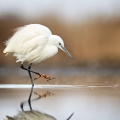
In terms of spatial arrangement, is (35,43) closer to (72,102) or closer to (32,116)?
(72,102)

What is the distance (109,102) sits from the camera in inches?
255

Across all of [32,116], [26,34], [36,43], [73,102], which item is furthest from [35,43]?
[32,116]

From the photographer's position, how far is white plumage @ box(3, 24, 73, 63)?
8875 mm

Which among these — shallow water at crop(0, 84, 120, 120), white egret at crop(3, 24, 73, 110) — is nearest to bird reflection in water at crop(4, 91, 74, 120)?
shallow water at crop(0, 84, 120, 120)

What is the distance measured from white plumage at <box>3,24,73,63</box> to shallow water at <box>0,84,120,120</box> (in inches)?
24.8

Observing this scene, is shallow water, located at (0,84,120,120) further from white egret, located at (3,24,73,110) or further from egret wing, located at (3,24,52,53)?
egret wing, located at (3,24,52,53)

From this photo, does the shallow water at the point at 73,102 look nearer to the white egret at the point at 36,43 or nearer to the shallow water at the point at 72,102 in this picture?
the shallow water at the point at 72,102

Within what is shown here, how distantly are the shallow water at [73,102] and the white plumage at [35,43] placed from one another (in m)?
0.63

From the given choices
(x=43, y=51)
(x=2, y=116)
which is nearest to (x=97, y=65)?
(x=43, y=51)

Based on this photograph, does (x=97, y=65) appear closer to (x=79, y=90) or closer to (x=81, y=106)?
(x=79, y=90)

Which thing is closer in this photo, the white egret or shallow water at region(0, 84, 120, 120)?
shallow water at region(0, 84, 120, 120)

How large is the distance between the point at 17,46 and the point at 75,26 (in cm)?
569

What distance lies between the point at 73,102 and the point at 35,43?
2382 millimetres

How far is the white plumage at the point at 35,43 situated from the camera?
8875 mm
